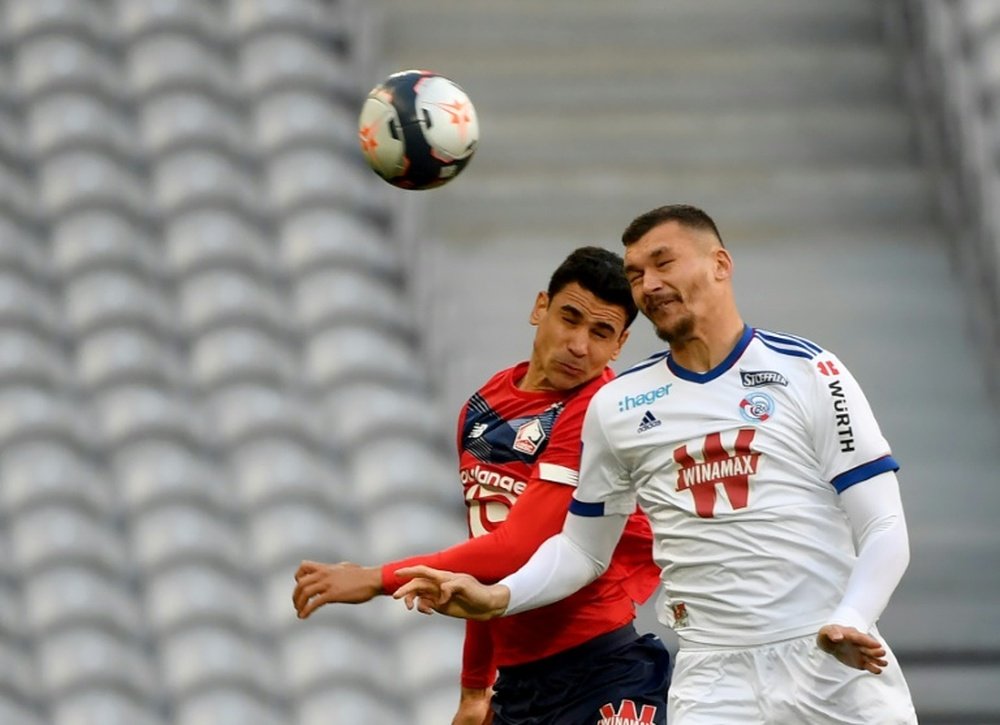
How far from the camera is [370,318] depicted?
7.39 meters

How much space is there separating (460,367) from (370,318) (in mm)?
441

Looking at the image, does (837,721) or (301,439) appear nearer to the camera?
(837,721)

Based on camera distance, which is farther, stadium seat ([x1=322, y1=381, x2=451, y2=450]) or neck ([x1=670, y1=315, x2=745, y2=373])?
stadium seat ([x1=322, y1=381, x2=451, y2=450])

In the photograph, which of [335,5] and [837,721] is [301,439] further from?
[837,721]

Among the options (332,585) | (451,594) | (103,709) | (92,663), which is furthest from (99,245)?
→ (451,594)

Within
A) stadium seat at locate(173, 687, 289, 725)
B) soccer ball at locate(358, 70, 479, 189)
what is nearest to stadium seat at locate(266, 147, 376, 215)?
stadium seat at locate(173, 687, 289, 725)

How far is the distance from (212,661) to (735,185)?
270 centimetres

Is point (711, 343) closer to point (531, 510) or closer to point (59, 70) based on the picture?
point (531, 510)

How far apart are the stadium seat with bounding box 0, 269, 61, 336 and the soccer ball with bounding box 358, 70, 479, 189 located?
3004mm

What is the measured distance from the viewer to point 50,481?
23.1 ft

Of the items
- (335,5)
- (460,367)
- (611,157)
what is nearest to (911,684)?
(460,367)

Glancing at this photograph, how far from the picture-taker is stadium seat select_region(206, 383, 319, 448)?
23.5 feet

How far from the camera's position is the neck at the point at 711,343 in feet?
12.8

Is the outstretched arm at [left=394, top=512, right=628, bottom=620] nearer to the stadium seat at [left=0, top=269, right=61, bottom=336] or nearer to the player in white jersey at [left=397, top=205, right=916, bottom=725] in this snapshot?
the player in white jersey at [left=397, top=205, right=916, bottom=725]
